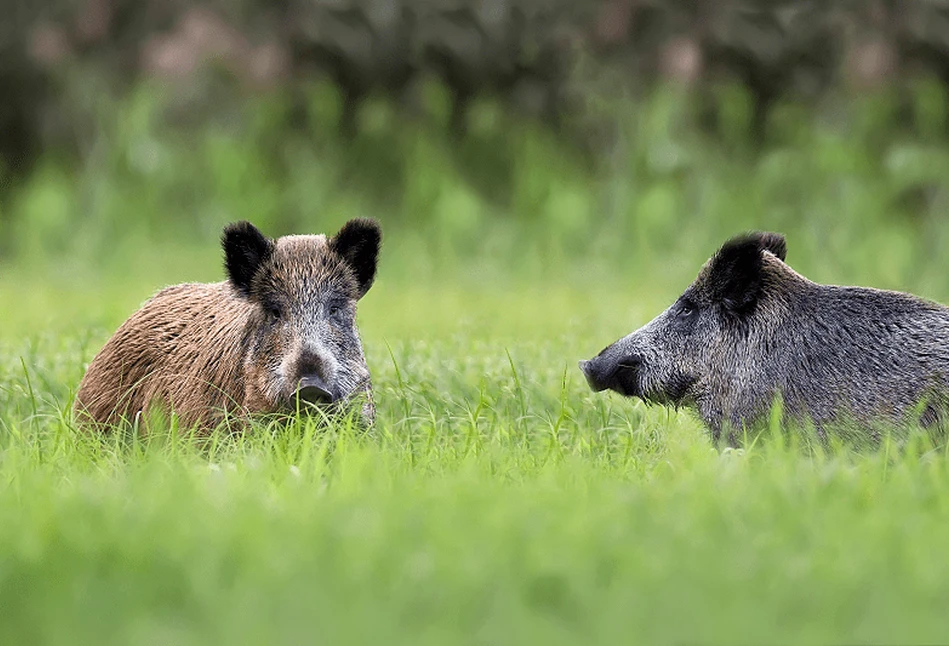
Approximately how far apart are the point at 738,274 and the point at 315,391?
184 centimetres

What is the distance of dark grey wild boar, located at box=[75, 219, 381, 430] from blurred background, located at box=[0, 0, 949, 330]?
5.62 metres

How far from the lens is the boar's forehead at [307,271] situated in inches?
236

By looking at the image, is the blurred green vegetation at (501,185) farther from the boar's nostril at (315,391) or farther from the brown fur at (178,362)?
the boar's nostril at (315,391)

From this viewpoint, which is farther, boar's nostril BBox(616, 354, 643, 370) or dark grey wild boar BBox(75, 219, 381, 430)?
boar's nostril BBox(616, 354, 643, 370)

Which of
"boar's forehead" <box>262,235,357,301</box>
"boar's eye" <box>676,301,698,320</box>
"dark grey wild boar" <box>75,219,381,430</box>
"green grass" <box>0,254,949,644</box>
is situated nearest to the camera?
"green grass" <box>0,254,949,644</box>

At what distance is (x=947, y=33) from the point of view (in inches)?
526

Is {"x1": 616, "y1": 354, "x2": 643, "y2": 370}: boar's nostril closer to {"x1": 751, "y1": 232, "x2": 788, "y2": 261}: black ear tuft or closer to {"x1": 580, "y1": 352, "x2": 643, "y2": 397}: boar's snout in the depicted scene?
{"x1": 580, "y1": 352, "x2": 643, "y2": 397}: boar's snout

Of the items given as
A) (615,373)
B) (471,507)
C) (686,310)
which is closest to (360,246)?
(615,373)

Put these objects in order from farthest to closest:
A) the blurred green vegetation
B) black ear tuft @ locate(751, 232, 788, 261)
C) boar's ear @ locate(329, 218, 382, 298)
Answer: the blurred green vegetation, black ear tuft @ locate(751, 232, 788, 261), boar's ear @ locate(329, 218, 382, 298)

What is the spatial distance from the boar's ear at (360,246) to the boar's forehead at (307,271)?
4 cm

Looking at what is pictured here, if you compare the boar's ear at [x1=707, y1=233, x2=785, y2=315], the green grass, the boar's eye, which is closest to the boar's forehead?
the green grass

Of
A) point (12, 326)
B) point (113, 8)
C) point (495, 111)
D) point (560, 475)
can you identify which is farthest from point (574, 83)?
point (560, 475)

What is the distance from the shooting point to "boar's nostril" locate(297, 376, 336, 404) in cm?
559

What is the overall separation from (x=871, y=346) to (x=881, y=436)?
0.40 m
